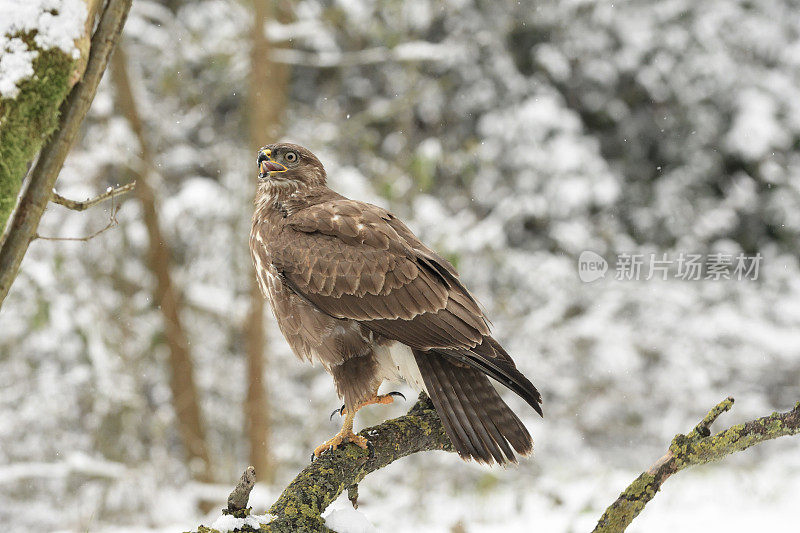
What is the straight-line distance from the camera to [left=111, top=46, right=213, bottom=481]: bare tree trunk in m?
6.52

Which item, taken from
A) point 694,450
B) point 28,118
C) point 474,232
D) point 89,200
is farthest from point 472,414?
point 474,232

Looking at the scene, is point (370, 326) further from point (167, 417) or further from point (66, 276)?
point (167, 417)

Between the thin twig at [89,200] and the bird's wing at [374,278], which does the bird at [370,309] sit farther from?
the thin twig at [89,200]

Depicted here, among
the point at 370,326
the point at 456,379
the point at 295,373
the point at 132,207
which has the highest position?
the point at 132,207

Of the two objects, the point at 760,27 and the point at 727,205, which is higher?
the point at 760,27

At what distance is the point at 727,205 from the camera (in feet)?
26.1

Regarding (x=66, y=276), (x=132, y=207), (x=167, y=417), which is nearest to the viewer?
(x=66, y=276)

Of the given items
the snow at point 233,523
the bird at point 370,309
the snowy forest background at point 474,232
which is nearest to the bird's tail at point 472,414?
the bird at point 370,309

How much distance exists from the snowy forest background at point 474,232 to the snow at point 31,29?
14.6 ft

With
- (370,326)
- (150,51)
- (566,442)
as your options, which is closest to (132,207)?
(150,51)

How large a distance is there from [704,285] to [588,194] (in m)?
1.72

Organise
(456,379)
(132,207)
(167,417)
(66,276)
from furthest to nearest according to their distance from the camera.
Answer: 1. (167,417)
2. (132,207)
3. (66,276)
4. (456,379)

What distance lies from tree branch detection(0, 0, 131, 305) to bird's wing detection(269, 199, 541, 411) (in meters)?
0.63

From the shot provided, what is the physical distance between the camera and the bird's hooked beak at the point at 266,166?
2252 mm
